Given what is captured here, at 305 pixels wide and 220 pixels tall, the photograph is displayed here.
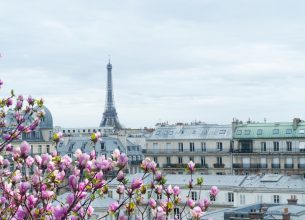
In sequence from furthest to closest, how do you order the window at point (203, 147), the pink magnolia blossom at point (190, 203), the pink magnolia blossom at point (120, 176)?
the window at point (203, 147) < the pink magnolia blossom at point (190, 203) < the pink magnolia blossom at point (120, 176)

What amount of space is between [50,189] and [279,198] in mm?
52053

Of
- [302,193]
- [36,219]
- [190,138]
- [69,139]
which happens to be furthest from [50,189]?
[69,139]

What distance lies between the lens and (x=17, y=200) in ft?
32.6

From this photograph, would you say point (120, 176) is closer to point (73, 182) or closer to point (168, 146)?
point (73, 182)

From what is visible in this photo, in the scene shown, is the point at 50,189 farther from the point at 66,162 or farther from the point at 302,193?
the point at 302,193

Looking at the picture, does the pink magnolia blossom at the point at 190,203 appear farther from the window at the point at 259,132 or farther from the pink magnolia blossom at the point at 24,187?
the window at the point at 259,132

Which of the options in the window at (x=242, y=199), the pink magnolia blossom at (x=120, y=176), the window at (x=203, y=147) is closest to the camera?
the pink magnolia blossom at (x=120, y=176)

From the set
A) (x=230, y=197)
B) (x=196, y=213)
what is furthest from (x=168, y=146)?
(x=196, y=213)

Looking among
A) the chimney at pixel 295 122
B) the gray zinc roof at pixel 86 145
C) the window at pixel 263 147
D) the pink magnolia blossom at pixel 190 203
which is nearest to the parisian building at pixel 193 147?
the window at pixel 263 147

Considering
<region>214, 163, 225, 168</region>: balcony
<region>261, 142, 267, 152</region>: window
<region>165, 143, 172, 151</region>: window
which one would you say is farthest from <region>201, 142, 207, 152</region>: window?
<region>261, 142, 267, 152</region>: window

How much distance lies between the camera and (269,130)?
3278 inches

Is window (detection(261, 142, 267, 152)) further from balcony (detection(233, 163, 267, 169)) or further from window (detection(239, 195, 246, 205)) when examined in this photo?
window (detection(239, 195, 246, 205))

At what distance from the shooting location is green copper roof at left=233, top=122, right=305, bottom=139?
266 feet

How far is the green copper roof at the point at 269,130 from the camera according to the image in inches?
3196
